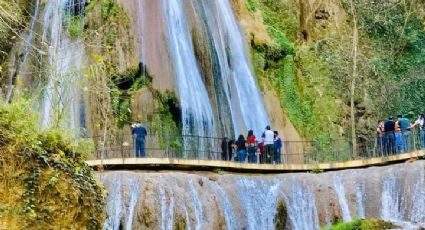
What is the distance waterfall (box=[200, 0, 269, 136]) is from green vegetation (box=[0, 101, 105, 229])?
1727cm

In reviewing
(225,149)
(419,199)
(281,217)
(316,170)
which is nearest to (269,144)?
(225,149)

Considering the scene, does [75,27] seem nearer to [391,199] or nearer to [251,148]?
[251,148]

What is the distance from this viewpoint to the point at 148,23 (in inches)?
977

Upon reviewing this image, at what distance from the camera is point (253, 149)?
23.3m

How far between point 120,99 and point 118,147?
2.16 meters

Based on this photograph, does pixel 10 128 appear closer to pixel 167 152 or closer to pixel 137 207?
pixel 137 207

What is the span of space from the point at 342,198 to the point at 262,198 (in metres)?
2.69

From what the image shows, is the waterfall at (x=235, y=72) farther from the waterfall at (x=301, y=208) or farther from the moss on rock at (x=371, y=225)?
the moss on rock at (x=371, y=225)

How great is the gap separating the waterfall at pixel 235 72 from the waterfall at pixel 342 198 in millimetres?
4909

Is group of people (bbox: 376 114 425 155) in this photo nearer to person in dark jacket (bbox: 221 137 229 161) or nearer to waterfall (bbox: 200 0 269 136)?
waterfall (bbox: 200 0 269 136)

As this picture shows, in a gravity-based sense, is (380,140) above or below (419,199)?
above

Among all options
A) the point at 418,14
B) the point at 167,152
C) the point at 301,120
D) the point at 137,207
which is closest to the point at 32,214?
the point at 137,207

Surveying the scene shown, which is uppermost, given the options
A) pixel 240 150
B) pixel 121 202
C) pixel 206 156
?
pixel 240 150

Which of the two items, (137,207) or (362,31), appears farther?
(362,31)
